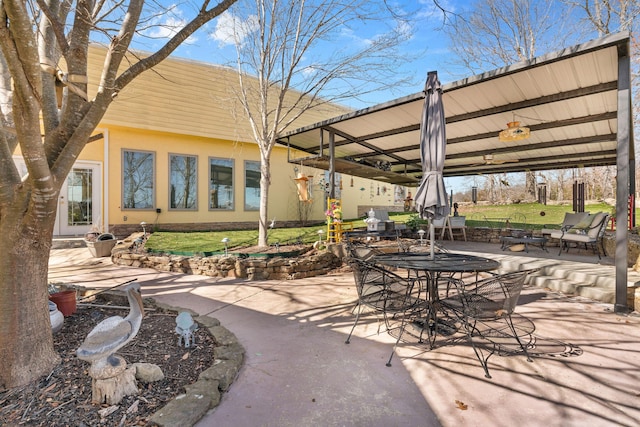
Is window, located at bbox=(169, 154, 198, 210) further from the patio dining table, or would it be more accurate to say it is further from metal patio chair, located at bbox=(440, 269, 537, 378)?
metal patio chair, located at bbox=(440, 269, 537, 378)

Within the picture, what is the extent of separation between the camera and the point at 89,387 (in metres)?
2.19

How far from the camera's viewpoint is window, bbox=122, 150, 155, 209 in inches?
391

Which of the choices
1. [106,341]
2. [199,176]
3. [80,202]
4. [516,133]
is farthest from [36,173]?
[199,176]

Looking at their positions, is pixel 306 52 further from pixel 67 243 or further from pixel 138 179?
pixel 67 243

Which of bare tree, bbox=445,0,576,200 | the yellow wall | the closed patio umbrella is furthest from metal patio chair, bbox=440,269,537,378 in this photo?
bare tree, bbox=445,0,576,200

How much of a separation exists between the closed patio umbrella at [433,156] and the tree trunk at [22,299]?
3259 mm

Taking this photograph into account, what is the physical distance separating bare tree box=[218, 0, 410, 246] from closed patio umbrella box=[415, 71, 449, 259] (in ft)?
12.6

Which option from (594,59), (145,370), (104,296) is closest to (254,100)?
(104,296)

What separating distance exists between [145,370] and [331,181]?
5583 mm

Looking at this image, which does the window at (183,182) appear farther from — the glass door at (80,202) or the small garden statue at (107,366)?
the small garden statue at (107,366)

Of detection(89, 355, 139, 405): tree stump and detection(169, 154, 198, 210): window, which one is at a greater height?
detection(169, 154, 198, 210): window

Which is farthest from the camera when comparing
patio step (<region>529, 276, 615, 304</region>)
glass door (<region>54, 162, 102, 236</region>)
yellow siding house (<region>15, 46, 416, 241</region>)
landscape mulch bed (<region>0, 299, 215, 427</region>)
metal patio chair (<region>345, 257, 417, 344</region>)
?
yellow siding house (<region>15, 46, 416, 241</region>)

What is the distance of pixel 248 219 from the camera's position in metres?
12.2

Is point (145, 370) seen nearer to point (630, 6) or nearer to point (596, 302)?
point (596, 302)
